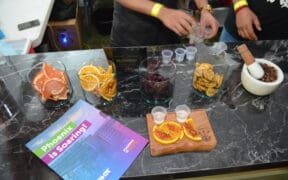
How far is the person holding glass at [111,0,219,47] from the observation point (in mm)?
1005

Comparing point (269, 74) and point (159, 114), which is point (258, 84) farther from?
point (159, 114)

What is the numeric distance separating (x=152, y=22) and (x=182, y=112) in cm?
54

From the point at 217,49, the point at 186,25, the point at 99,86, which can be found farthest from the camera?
the point at 217,49

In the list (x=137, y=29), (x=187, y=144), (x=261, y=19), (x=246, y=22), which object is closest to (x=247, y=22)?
(x=246, y=22)

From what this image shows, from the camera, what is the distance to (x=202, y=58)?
3.44 ft

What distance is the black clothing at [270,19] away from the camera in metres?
1.17

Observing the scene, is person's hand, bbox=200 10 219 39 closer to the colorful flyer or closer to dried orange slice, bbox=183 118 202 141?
dried orange slice, bbox=183 118 202 141

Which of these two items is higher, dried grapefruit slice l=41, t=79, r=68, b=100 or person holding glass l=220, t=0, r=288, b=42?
person holding glass l=220, t=0, r=288, b=42

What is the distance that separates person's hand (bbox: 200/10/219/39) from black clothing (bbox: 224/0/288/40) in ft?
0.96

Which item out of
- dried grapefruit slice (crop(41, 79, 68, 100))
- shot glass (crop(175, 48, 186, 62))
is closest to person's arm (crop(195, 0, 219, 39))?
shot glass (crop(175, 48, 186, 62))

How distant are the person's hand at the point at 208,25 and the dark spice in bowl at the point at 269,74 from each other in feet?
0.78

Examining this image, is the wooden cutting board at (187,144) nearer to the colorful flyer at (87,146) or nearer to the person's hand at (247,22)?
the colorful flyer at (87,146)

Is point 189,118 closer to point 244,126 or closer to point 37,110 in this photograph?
point 244,126

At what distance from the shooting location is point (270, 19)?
1212mm
